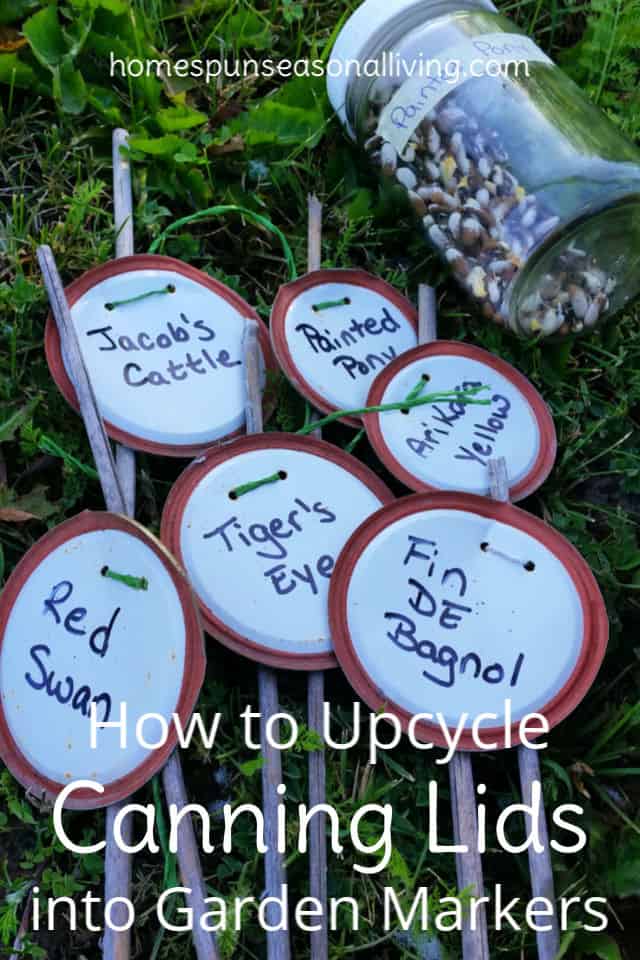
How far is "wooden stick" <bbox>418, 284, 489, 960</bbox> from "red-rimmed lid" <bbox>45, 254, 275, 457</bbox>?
40 cm

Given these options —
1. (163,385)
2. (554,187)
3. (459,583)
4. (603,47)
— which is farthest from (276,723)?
(603,47)

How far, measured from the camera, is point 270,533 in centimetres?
90

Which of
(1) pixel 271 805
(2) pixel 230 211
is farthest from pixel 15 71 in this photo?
(1) pixel 271 805

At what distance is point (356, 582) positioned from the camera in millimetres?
869

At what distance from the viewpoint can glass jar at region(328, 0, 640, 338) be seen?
3.38ft

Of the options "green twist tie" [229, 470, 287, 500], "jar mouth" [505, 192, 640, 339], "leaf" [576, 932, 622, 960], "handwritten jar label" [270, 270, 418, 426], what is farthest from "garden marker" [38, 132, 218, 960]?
"jar mouth" [505, 192, 640, 339]

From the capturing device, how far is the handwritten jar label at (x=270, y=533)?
2.79ft

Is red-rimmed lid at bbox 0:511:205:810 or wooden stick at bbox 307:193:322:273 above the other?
wooden stick at bbox 307:193:322:273

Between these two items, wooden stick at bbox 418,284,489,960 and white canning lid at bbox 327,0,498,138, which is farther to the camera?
white canning lid at bbox 327,0,498,138

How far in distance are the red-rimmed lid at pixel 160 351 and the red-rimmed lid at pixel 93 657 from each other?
0.51 ft

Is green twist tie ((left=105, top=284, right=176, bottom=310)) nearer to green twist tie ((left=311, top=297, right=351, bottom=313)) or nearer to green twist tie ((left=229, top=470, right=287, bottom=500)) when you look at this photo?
green twist tie ((left=311, top=297, right=351, bottom=313))

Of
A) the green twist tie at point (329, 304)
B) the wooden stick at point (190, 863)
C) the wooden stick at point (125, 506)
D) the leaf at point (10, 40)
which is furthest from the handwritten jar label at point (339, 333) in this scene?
the leaf at point (10, 40)

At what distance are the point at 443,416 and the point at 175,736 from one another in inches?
17.5

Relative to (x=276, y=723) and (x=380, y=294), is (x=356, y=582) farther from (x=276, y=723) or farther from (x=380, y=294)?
(x=380, y=294)
